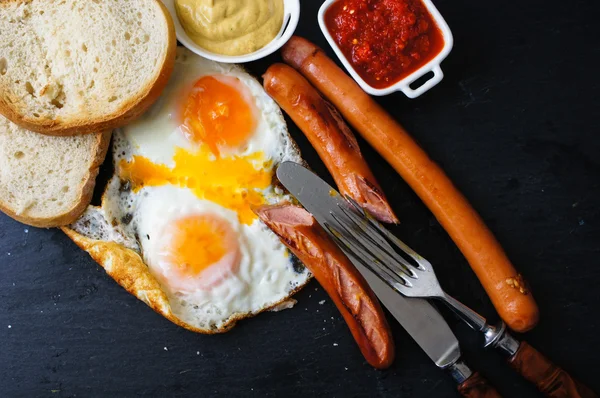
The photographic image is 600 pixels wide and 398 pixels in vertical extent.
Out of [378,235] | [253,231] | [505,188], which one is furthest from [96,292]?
[505,188]

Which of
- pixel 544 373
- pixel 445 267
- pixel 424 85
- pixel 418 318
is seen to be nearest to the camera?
pixel 544 373

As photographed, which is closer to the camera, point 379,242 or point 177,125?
point 379,242

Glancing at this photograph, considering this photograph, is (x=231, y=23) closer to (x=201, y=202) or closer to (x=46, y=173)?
(x=201, y=202)

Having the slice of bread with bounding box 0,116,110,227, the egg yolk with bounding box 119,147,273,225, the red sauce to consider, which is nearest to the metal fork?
the egg yolk with bounding box 119,147,273,225

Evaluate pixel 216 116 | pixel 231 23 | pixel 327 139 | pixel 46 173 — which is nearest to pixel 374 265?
pixel 327 139

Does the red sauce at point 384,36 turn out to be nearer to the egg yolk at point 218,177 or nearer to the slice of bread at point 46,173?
the egg yolk at point 218,177

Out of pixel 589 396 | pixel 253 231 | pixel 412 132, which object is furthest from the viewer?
pixel 412 132

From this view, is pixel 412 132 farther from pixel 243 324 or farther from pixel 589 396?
pixel 589 396
